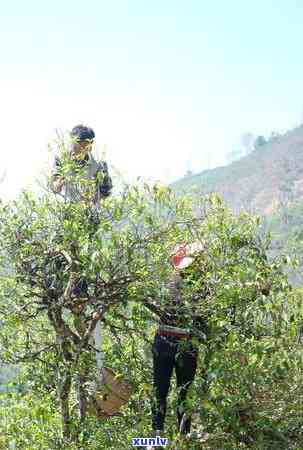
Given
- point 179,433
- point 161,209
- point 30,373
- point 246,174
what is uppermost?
point 246,174

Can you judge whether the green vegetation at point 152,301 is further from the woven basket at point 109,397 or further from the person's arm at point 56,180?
the woven basket at point 109,397

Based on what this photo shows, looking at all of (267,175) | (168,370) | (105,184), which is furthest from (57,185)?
(267,175)

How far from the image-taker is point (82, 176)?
372 cm

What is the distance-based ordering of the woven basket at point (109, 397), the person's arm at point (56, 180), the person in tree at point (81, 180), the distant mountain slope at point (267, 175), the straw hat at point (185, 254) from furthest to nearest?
the distant mountain slope at point (267, 175)
the woven basket at point (109, 397)
the straw hat at point (185, 254)
the person's arm at point (56, 180)
the person in tree at point (81, 180)

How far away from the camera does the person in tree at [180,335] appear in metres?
3.85

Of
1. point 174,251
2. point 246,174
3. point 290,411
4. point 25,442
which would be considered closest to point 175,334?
point 174,251

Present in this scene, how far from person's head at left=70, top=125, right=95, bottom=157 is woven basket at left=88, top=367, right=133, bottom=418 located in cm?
154

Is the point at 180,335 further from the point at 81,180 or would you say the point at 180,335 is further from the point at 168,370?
the point at 81,180

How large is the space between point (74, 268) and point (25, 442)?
4.30 feet

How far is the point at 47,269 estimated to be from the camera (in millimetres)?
3881

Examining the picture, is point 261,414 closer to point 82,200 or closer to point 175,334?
point 175,334

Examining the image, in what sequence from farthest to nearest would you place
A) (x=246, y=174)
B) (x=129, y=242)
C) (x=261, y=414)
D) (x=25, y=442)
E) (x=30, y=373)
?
(x=246, y=174), (x=30, y=373), (x=25, y=442), (x=261, y=414), (x=129, y=242)

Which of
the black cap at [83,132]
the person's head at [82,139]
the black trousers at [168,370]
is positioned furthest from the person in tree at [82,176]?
the black trousers at [168,370]

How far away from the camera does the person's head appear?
3.85m
